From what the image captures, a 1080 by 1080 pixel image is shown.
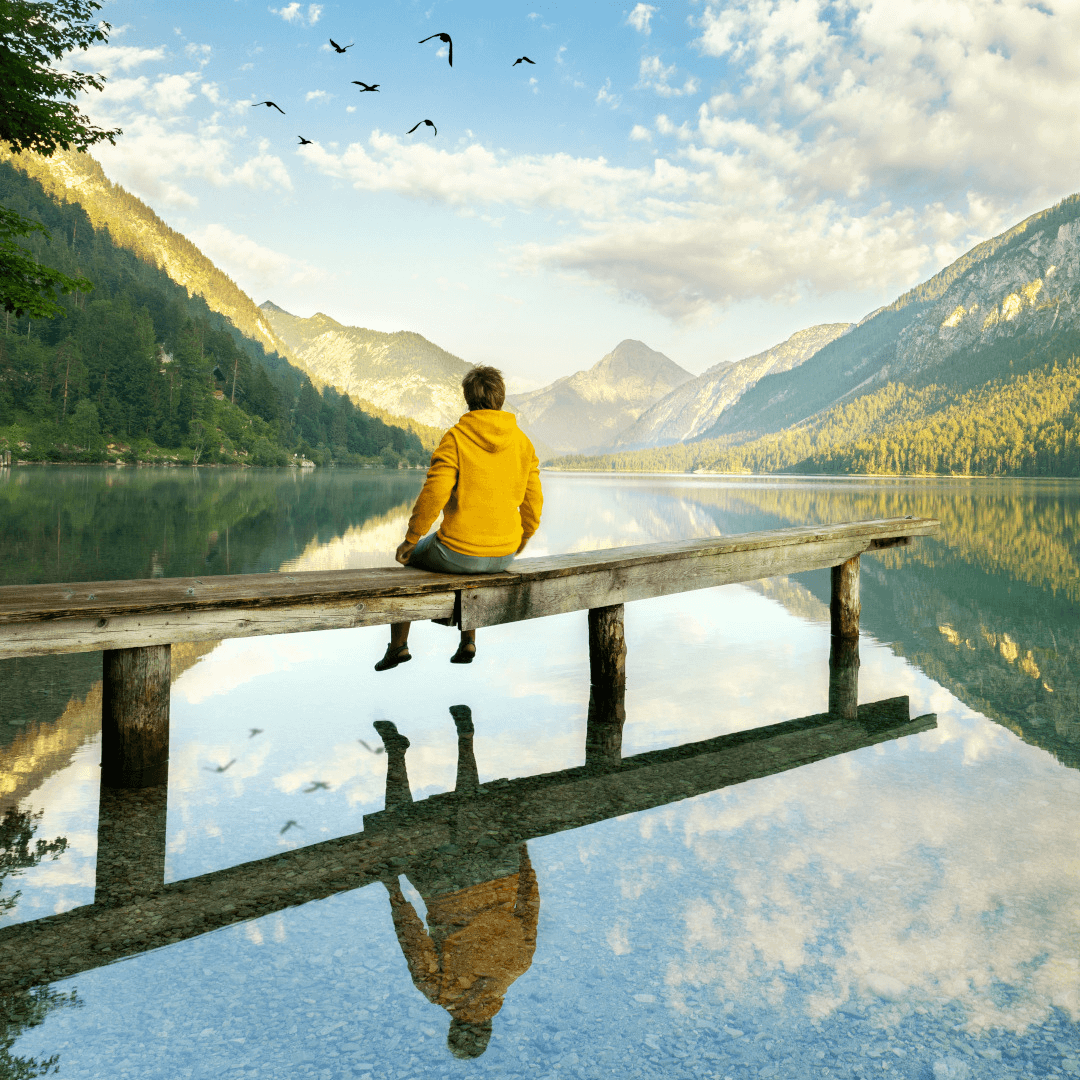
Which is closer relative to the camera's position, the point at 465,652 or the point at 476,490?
the point at 476,490

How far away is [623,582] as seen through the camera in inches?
300

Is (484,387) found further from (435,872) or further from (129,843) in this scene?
(129,843)

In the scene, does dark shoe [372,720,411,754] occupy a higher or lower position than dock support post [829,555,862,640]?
lower

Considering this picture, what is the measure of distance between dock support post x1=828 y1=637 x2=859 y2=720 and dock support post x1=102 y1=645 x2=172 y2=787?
577cm

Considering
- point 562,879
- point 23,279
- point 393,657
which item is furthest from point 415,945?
point 23,279

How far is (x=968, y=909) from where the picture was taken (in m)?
3.89

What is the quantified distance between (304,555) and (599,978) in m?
17.2

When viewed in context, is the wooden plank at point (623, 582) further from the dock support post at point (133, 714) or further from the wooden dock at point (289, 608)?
the dock support post at point (133, 714)

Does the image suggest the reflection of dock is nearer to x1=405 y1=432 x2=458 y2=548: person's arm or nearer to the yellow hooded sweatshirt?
the yellow hooded sweatshirt

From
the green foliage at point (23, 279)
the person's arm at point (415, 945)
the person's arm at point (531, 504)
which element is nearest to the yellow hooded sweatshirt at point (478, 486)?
the person's arm at point (531, 504)

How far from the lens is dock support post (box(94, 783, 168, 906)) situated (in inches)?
160

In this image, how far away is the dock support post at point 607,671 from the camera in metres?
7.45

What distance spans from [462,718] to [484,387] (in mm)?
2927

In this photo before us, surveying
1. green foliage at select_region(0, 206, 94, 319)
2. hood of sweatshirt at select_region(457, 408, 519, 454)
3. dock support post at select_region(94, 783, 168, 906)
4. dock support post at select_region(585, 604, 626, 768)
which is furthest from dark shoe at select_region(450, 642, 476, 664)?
green foliage at select_region(0, 206, 94, 319)
